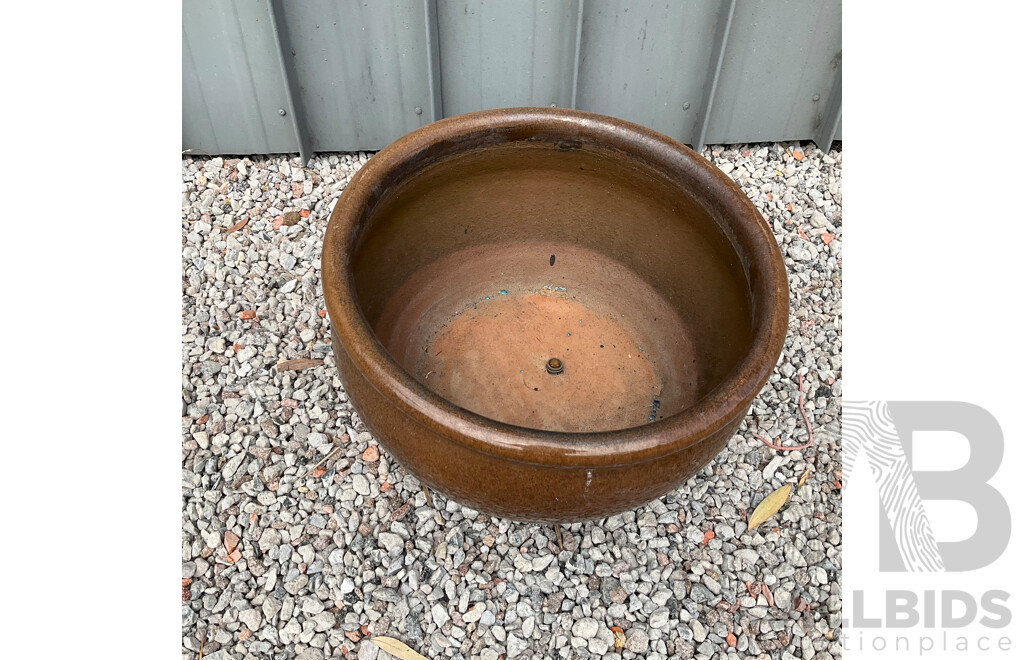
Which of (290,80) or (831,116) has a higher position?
(290,80)

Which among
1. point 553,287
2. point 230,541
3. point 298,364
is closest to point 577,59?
point 553,287

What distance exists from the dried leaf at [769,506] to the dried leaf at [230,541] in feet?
4.59

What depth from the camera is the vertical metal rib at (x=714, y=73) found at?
2689 mm

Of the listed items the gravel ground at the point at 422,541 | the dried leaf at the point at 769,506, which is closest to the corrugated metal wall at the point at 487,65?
the gravel ground at the point at 422,541

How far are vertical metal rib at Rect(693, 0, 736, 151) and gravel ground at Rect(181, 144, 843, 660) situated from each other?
2.94ft

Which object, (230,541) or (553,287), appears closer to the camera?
(230,541)

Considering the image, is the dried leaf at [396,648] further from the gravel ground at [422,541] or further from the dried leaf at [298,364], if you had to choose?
the dried leaf at [298,364]

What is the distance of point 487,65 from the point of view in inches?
111

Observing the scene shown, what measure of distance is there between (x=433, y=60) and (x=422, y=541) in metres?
1.58

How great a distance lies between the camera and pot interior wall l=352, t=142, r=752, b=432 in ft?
6.93

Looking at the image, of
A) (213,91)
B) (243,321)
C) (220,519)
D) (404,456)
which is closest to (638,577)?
(404,456)

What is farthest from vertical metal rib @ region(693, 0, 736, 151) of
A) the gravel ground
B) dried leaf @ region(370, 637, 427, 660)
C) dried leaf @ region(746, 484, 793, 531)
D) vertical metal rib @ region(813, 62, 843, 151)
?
dried leaf @ region(370, 637, 427, 660)

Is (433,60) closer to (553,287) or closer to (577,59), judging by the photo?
(577,59)

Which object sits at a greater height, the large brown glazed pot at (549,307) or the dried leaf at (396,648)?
the large brown glazed pot at (549,307)
